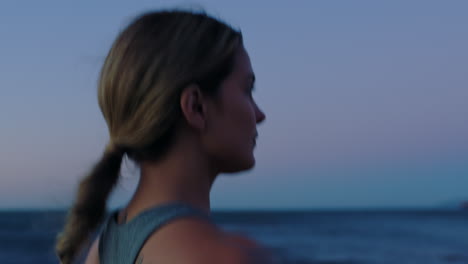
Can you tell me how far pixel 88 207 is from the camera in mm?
1463

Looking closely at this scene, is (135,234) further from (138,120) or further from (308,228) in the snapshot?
(308,228)

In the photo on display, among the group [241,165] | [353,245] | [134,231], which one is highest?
[241,165]

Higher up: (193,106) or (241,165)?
(193,106)

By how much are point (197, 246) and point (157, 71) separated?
Result: 1.12 feet

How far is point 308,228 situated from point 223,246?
30261 millimetres

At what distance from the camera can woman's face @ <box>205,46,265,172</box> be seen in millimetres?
1171

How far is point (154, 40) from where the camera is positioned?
1.18m

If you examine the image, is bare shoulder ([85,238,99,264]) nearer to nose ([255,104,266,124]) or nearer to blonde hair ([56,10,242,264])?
blonde hair ([56,10,242,264])

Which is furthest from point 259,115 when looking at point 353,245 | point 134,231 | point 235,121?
point 353,245

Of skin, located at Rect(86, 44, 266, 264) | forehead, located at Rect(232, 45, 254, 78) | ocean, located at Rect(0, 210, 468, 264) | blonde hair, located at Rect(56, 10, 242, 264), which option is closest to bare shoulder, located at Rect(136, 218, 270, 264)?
skin, located at Rect(86, 44, 266, 264)

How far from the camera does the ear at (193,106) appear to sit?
1116mm

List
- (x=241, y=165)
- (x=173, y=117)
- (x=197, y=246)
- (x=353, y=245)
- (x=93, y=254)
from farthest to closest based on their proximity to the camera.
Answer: (x=353, y=245), (x=93, y=254), (x=241, y=165), (x=173, y=117), (x=197, y=246)

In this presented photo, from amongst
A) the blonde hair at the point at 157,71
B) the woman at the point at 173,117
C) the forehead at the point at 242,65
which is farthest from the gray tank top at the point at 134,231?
the forehead at the point at 242,65

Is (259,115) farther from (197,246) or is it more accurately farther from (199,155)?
(197,246)
